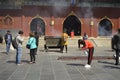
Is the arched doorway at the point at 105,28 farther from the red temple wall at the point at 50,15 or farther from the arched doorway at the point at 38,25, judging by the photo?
the arched doorway at the point at 38,25

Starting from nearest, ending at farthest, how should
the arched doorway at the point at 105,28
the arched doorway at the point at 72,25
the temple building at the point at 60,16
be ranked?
1. the temple building at the point at 60,16
2. the arched doorway at the point at 72,25
3. the arched doorway at the point at 105,28

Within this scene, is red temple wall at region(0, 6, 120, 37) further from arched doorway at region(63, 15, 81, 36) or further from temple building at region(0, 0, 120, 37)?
arched doorway at region(63, 15, 81, 36)

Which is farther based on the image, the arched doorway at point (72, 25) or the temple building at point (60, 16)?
the arched doorway at point (72, 25)

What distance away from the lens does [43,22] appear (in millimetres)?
42375

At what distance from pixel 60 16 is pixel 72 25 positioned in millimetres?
1983

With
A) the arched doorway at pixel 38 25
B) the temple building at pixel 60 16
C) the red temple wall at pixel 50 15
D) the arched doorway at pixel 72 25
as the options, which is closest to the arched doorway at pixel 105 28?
the temple building at pixel 60 16

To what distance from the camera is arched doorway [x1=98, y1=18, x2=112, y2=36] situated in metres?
43.0

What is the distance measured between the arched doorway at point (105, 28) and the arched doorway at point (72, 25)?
8.14 feet

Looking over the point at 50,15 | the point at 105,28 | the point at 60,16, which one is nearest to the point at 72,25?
the point at 60,16

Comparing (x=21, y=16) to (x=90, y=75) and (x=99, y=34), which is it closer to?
(x=99, y=34)

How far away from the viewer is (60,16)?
42.3 metres

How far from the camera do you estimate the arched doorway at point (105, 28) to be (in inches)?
1694

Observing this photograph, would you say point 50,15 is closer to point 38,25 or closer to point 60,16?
point 60,16

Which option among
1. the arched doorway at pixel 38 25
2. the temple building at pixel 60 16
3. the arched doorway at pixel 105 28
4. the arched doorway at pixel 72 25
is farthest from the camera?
the arched doorway at pixel 105 28
